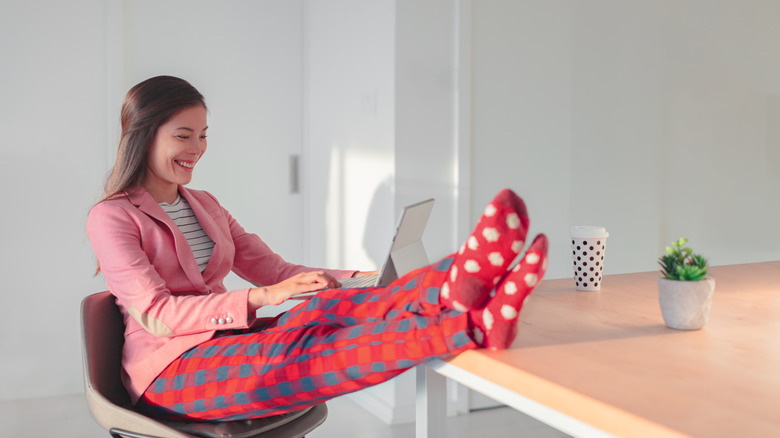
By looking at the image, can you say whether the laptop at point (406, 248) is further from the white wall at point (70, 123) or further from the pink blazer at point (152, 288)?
the white wall at point (70, 123)

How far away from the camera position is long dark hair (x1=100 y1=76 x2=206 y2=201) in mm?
1572

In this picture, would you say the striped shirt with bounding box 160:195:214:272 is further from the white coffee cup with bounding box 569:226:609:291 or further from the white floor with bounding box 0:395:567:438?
the white floor with bounding box 0:395:567:438

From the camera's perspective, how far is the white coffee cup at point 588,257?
1359 mm

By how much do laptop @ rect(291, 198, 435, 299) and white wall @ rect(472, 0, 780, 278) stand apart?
148cm

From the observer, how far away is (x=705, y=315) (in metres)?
1.06

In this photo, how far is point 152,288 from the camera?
139cm

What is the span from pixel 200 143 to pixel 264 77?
1.64m

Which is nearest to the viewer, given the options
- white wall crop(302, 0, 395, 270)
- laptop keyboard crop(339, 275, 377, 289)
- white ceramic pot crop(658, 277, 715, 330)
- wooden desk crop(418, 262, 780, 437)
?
wooden desk crop(418, 262, 780, 437)

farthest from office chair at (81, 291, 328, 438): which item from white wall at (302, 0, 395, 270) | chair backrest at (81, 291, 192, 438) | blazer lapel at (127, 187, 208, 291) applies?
white wall at (302, 0, 395, 270)

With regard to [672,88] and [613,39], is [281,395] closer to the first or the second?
[613,39]

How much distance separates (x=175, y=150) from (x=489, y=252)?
945mm

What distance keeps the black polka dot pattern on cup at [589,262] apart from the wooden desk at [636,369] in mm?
87

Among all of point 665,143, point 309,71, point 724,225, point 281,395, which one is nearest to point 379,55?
point 309,71

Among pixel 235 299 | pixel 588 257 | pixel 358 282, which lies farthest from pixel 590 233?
pixel 235 299
